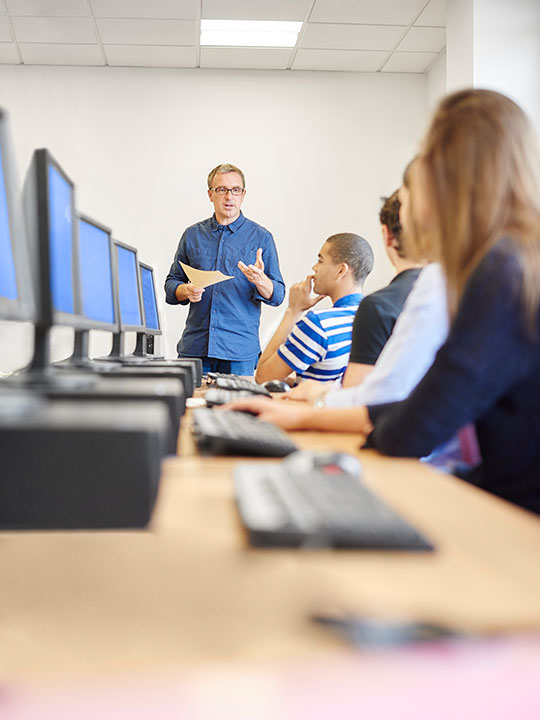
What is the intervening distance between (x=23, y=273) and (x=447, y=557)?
745 mm

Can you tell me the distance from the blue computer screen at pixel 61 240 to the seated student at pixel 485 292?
53cm

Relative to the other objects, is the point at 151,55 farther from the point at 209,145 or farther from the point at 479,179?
the point at 479,179

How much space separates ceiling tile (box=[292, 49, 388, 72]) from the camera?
4.63 m

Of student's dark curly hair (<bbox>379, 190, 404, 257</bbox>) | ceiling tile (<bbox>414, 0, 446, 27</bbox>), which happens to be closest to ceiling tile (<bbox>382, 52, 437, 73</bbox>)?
ceiling tile (<bbox>414, 0, 446, 27</bbox>)

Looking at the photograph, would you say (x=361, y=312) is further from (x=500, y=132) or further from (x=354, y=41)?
(x=354, y=41)

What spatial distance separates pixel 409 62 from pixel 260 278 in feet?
8.21

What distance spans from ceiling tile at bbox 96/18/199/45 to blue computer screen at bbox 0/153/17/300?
3584 mm

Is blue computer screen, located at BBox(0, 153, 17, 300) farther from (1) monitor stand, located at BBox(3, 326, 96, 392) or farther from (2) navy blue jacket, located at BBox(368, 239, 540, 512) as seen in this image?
(2) navy blue jacket, located at BBox(368, 239, 540, 512)

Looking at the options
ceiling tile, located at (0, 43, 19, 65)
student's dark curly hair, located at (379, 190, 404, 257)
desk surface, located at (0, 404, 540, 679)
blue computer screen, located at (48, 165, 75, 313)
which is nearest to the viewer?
desk surface, located at (0, 404, 540, 679)

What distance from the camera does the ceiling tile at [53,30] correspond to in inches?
163

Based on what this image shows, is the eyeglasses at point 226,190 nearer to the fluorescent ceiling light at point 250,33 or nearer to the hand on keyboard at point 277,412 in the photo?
the fluorescent ceiling light at point 250,33

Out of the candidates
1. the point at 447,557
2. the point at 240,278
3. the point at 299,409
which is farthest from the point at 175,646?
the point at 240,278

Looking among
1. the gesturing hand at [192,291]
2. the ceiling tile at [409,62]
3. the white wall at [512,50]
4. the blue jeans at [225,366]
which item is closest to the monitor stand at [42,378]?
the gesturing hand at [192,291]

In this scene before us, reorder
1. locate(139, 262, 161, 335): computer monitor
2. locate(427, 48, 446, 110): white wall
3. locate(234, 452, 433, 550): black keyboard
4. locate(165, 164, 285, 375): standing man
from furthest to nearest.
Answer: locate(427, 48, 446, 110): white wall → locate(165, 164, 285, 375): standing man → locate(139, 262, 161, 335): computer monitor → locate(234, 452, 433, 550): black keyboard
